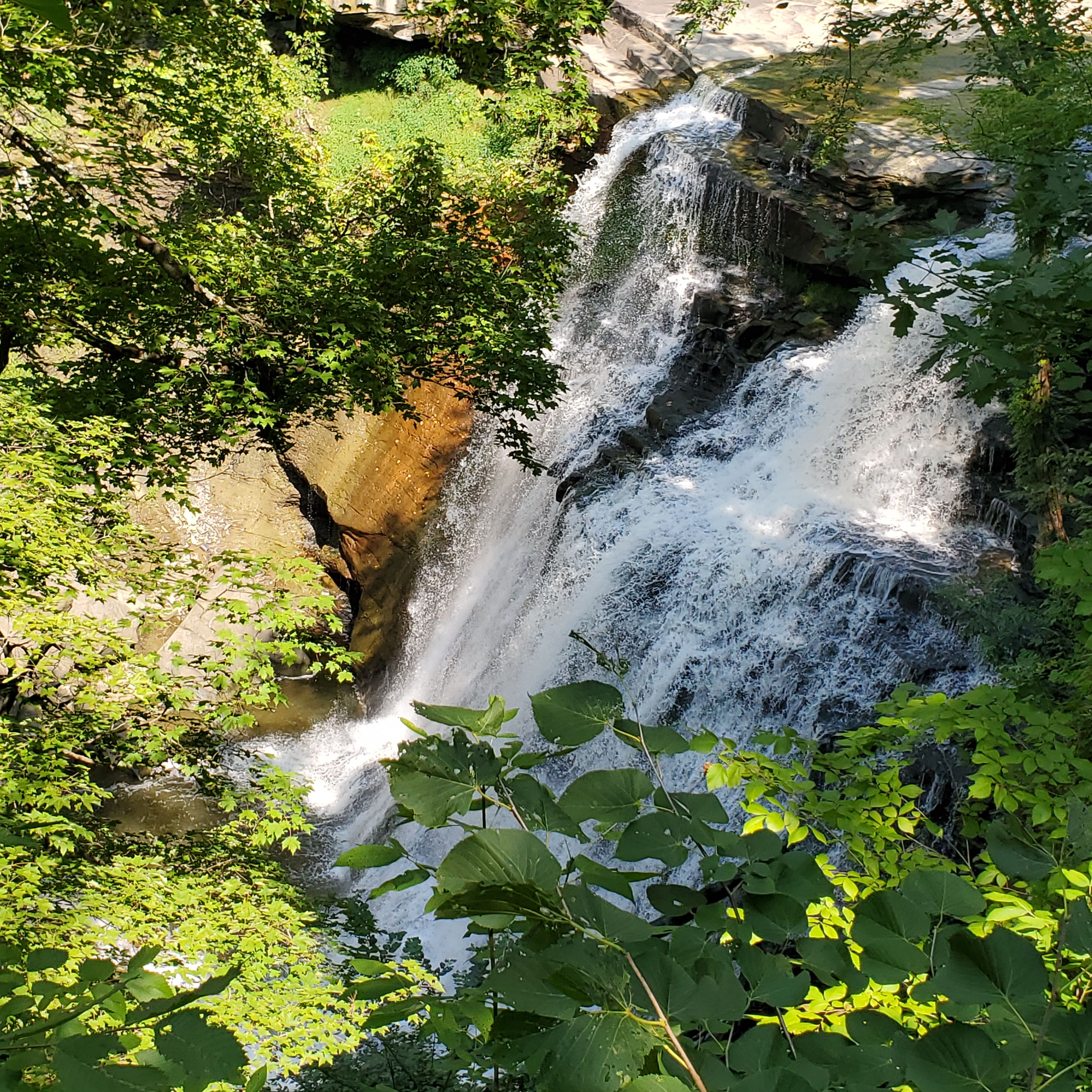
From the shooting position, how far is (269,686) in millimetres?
4453

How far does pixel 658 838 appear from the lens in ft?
3.17

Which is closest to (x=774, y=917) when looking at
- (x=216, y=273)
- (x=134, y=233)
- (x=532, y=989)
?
(x=532, y=989)

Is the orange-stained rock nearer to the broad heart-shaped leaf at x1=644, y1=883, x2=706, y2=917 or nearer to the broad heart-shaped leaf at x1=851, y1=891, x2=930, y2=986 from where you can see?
the broad heart-shaped leaf at x1=644, y1=883, x2=706, y2=917

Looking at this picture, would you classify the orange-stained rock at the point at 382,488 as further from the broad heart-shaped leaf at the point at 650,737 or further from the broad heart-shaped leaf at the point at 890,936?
the broad heart-shaped leaf at the point at 890,936

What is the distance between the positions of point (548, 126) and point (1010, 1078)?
1462 cm

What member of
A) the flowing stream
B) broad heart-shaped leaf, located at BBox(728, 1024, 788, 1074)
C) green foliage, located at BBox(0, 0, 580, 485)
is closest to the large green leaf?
broad heart-shaped leaf, located at BBox(728, 1024, 788, 1074)

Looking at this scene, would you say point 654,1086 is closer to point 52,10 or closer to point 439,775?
point 439,775

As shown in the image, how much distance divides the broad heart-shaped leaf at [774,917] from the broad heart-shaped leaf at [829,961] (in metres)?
0.02

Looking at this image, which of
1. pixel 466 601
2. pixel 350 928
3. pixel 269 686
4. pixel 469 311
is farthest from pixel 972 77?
pixel 350 928

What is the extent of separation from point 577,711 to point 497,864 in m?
0.25

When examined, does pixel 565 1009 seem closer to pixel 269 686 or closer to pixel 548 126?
pixel 269 686

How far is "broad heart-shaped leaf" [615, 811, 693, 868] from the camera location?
37.0 inches

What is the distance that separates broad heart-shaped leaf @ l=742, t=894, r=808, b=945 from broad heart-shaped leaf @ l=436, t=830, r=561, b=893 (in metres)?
0.32

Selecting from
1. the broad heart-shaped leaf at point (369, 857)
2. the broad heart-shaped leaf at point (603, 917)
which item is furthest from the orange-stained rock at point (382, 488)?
the broad heart-shaped leaf at point (603, 917)
